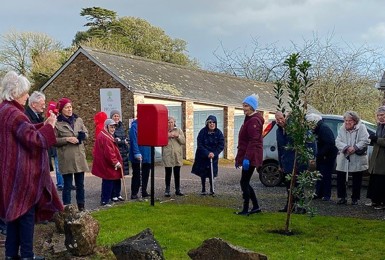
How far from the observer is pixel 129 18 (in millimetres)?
49000

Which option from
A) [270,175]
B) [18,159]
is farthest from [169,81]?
[18,159]

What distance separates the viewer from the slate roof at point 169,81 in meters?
21.9

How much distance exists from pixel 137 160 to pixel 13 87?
5.51 meters

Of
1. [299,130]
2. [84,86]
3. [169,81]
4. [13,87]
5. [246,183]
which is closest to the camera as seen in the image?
[13,87]

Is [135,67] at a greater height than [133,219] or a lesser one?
greater

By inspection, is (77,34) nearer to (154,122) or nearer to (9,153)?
(154,122)

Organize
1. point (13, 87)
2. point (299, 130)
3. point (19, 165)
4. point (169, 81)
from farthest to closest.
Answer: point (169, 81), point (299, 130), point (13, 87), point (19, 165)

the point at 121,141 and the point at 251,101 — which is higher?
the point at 251,101

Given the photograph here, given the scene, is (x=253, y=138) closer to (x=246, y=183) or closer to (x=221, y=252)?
(x=246, y=183)

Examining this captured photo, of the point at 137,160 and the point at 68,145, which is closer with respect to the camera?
the point at 68,145

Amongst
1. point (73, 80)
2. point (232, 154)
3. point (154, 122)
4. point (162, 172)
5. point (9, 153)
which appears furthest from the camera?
point (232, 154)

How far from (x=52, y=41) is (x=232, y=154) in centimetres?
2267

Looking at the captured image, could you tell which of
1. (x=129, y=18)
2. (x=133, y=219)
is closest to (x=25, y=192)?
(x=133, y=219)

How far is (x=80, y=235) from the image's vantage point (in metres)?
5.95
